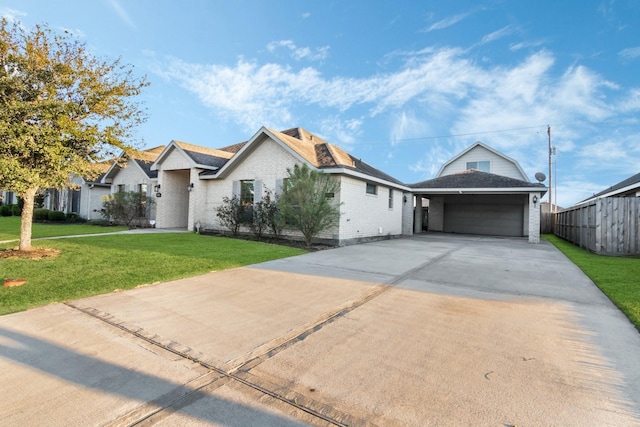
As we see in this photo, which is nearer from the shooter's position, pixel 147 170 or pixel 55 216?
pixel 147 170

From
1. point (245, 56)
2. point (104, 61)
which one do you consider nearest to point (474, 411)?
point (104, 61)

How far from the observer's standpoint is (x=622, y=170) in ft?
90.3

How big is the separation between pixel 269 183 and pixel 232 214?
2.37 m

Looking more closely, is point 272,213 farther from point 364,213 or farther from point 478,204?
point 478,204

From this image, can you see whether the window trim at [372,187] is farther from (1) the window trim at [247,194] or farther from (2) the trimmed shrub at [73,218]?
(2) the trimmed shrub at [73,218]

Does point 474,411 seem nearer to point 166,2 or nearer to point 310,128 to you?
point 166,2

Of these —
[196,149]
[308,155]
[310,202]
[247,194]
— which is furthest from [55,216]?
[310,202]

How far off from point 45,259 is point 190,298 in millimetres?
4944

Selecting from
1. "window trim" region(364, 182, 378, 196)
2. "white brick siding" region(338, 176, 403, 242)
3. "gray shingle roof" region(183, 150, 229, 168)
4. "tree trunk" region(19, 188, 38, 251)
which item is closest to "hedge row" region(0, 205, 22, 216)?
"gray shingle roof" region(183, 150, 229, 168)

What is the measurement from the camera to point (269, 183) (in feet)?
46.2

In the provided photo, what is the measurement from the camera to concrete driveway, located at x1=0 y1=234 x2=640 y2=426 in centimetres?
213

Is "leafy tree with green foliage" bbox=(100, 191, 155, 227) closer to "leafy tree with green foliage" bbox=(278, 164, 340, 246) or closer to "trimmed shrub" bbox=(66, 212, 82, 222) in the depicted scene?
"trimmed shrub" bbox=(66, 212, 82, 222)

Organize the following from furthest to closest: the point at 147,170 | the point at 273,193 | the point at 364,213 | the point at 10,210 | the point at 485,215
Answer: the point at 10,210 < the point at 485,215 < the point at 147,170 < the point at 364,213 < the point at 273,193

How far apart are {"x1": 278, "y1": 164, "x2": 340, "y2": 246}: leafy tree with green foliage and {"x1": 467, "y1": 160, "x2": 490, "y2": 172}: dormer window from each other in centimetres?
1903
